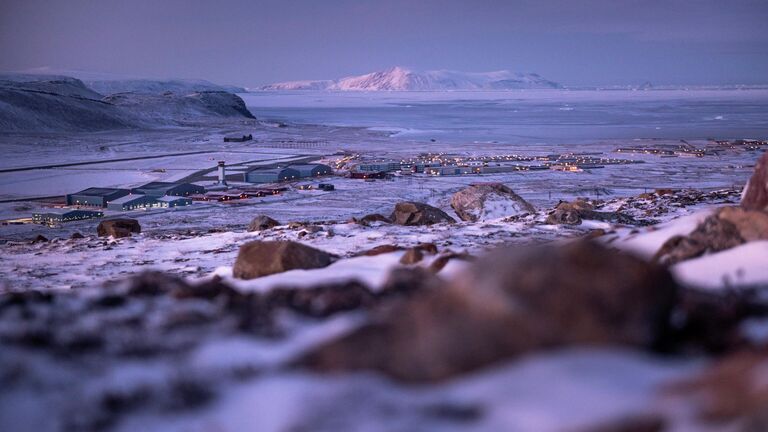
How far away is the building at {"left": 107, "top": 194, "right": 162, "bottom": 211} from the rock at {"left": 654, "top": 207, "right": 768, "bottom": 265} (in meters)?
33.0

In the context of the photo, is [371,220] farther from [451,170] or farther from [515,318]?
[451,170]

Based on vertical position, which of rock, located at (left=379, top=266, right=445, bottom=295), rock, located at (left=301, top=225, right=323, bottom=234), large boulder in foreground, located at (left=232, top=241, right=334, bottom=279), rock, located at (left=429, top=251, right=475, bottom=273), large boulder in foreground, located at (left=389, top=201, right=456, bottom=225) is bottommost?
large boulder in foreground, located at (left=389, top=201, right=456, bottom=225)

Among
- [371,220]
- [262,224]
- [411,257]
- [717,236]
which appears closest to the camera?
[717,236]

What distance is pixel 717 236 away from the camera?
21.8ft

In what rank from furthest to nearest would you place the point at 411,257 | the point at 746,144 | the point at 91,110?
the point at 91,110 < the point at 746,144 < the point at 411,257

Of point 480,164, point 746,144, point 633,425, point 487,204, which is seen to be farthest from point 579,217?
point 746,144

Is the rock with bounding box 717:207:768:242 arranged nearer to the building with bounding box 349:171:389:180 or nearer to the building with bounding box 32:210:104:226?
the building with bounding box 32:210:104:226

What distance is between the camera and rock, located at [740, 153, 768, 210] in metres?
7.96

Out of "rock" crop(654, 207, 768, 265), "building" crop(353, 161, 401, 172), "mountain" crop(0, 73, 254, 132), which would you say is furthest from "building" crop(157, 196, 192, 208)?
"mountain" crop(0, 73, 254, 132)

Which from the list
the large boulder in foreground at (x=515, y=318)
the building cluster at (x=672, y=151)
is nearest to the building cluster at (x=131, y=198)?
the large boulder in foreground at (x=515, y=318)

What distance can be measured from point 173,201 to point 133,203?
1.96 m

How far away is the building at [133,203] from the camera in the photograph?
118ft

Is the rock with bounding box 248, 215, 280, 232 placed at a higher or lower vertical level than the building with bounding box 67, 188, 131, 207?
higher

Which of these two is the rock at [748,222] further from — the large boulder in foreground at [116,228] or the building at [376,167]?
the building at [376,167]
